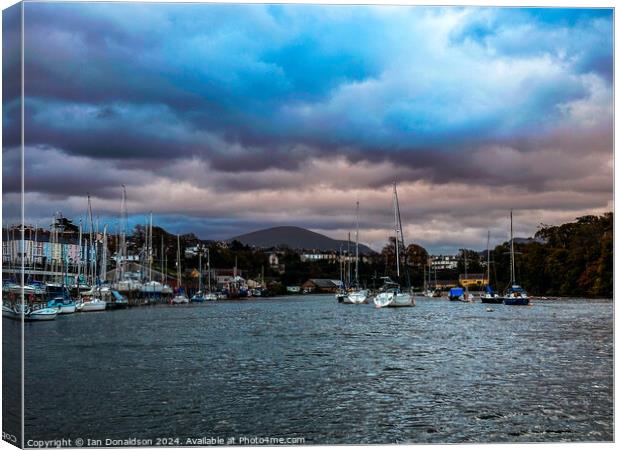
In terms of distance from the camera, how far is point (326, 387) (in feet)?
37.1

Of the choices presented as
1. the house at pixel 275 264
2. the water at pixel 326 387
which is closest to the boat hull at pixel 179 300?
the house at pixel 275 264

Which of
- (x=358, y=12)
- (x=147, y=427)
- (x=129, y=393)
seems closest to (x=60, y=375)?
(x=129, y=393)

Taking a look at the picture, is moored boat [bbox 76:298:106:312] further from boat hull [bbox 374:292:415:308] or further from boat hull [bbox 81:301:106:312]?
boat hull [bbox 374:292:415:308]

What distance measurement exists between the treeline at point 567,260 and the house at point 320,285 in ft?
31.4

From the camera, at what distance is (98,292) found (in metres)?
36.7

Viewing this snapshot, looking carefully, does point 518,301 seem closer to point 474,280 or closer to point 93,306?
point 474,280

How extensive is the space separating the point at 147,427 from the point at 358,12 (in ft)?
17.1

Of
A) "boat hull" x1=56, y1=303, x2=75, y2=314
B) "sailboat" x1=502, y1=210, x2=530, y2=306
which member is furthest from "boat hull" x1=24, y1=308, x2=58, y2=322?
"sailboat" x1=502, y1=210, x2=530, y2=306

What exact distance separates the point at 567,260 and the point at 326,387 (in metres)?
14.6

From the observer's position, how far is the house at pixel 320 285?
41062mm

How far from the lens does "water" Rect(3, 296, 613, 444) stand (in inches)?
332

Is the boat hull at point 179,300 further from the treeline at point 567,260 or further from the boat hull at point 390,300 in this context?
the treeline at point 567,260

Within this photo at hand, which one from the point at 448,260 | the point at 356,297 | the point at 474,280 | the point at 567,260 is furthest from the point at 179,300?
the point at 567,260

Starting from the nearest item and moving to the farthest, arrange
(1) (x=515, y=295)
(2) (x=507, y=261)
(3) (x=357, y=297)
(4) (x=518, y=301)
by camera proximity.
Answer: (2) (x=507, y=261) → (1) (x=515, y=295) → (4) (x=518, y=301) → (3) (x=357, y=297)
